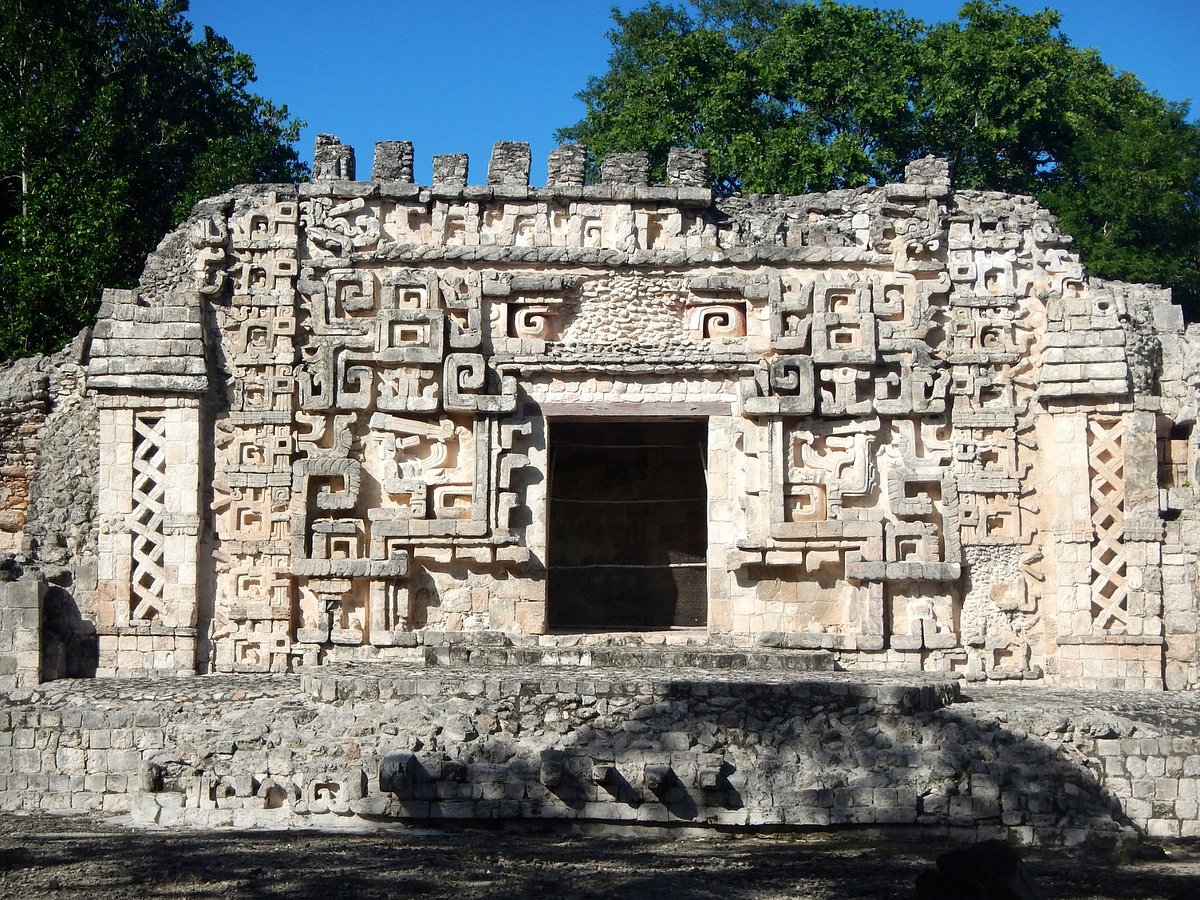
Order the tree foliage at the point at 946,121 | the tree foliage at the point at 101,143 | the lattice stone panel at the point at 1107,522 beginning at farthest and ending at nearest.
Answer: the tree foliage at the point at 946,121, the tree foliage at the point at 101,143, the lattice stone panel at the point at 1107,522

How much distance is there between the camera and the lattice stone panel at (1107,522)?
11422mm

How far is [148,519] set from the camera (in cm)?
1166

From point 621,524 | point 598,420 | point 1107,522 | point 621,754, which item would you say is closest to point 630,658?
point 621,754

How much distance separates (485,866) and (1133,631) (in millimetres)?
6024

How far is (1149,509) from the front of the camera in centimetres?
1145

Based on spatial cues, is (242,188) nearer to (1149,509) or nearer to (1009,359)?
(1009,359)

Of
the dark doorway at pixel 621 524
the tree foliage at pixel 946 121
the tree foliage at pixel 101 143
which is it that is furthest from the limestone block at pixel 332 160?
the tree foliage at pixel 946 121

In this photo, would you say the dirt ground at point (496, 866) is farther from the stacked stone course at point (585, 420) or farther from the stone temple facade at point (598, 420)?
the stone temple facade at point (598, 420)

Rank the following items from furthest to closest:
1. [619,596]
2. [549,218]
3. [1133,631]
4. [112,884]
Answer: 1. [619,596]
2. [549,218]
3. [1133,631]
4. [112,884]

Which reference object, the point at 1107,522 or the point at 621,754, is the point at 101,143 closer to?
the point at 621,754

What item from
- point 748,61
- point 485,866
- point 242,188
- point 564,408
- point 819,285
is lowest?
point 485,866

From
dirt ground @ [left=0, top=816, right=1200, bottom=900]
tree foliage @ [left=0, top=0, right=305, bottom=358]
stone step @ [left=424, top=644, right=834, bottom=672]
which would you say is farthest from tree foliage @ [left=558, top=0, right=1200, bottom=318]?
dirt ground @ [left=0, top=816, right=1200, bottom=900]

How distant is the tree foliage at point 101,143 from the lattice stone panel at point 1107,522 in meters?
10.9

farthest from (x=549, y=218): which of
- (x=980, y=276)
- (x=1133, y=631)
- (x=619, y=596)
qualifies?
(x=1133, y=631)
